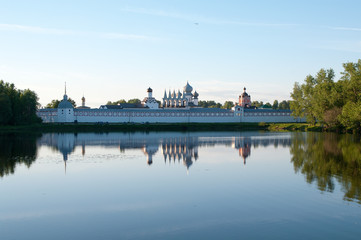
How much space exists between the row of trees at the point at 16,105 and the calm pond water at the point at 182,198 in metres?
37.9

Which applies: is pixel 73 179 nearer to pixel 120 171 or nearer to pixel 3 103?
pixel 120 171

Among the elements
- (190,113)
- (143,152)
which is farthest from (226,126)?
(143,152)

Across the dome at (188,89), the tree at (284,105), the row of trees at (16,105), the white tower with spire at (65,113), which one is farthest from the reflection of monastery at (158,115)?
the tree at (284,105)

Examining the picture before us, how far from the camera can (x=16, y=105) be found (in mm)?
62031

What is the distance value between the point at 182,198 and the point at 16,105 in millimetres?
55373

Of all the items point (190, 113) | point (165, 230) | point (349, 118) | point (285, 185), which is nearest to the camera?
point (165, 230)

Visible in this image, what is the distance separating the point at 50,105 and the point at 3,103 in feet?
132

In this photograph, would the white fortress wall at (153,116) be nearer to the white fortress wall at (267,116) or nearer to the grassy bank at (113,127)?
the white fortress wall at (267,116)

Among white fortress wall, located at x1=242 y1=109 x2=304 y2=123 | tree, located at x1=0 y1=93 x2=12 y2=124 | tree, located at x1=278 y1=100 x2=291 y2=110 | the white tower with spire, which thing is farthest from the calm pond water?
tree, located at x1=278 y1=100 x2=291 y2=110

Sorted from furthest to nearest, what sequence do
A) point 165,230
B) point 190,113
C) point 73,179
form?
point 190,113 → point 73,179 → point 165,230

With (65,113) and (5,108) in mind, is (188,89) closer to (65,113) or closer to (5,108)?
(65,113)

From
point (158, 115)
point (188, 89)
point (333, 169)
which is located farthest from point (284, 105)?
point (333, 169)

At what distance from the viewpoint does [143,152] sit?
93.7 feet

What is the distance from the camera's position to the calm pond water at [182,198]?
32.8 feet
